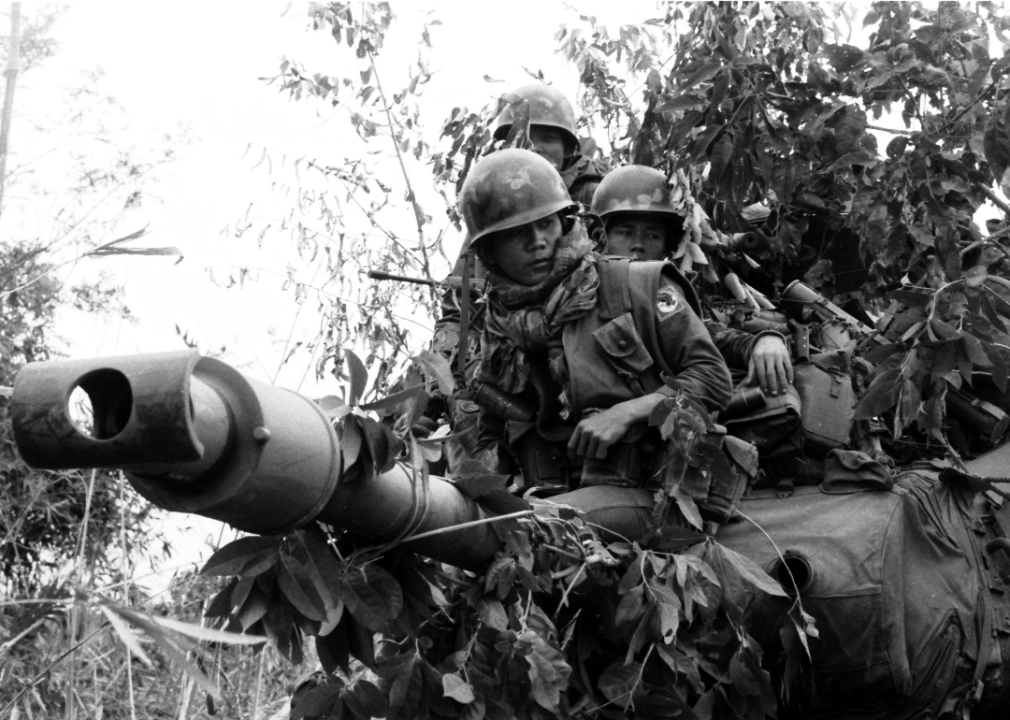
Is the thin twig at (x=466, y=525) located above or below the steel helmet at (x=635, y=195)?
below

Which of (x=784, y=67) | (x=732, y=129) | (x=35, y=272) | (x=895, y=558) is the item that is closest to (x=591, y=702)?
(x=895, y=558)

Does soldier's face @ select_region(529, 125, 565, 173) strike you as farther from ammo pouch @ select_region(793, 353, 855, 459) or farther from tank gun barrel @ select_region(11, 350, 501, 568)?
tank gun barrel @ select_region(11, 350, 501, 568)

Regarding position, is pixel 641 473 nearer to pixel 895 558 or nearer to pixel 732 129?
pixel 895 558

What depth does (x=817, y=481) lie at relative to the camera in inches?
221

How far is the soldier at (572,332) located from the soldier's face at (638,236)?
39.8 inches

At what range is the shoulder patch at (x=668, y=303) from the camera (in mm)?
5340

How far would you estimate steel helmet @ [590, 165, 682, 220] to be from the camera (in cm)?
651

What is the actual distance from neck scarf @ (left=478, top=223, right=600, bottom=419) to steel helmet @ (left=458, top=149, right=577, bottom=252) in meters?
0.17

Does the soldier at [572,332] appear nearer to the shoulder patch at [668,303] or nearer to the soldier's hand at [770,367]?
the shoulder patch at [668,303]

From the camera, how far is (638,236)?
6555 mm

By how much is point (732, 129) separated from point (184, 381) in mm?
4062

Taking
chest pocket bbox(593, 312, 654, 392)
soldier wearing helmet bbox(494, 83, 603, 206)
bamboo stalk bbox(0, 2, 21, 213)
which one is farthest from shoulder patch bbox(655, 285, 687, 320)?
bamboo stalk bbox(0, 2, 21, 213)

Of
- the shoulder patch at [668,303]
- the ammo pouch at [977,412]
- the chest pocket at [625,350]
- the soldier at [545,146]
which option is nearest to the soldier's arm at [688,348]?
the shoulder patch at [668,303]

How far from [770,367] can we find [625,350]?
2.06 feet
